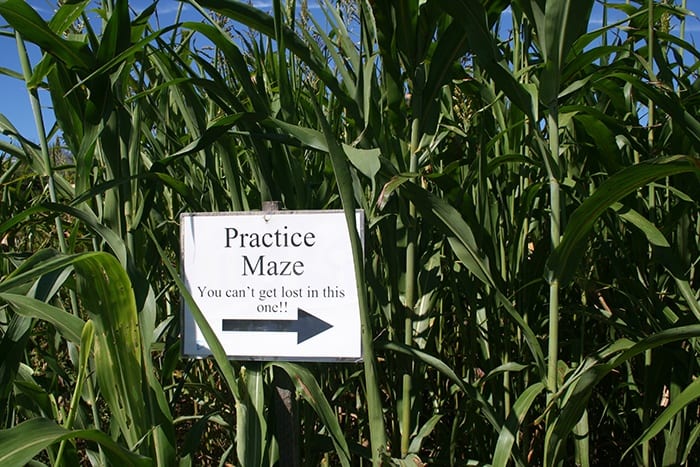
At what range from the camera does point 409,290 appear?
95 centimetres

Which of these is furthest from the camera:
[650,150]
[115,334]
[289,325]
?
[650,150]

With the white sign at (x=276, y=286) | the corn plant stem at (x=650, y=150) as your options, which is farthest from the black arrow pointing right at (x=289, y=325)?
the corn plant stem at (x=650, y=150)

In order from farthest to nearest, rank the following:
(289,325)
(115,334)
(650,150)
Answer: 1. (650,150)
2. (289,325)
3. (115,334)

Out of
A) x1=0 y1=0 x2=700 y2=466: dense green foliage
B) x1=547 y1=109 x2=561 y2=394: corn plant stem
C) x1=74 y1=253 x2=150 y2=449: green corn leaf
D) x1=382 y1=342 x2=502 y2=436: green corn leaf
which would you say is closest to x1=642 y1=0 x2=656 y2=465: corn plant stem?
x1=0 y1=0 x2=700 y2=466: dense green foliage

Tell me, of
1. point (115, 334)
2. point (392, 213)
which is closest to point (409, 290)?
point (392, 213)

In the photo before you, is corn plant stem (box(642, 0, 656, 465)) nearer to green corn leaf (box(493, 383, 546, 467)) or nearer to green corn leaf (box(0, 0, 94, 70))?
green corn leaf (box(493, 383, 546, 467))

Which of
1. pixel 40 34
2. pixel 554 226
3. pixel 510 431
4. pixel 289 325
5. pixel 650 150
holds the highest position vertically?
pixel 40 34

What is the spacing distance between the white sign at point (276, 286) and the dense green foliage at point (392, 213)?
0.14 ft

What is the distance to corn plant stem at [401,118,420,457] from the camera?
3.05 ft

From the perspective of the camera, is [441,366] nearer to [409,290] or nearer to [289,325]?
[409,290]

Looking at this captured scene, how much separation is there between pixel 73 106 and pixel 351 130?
1.86 ft

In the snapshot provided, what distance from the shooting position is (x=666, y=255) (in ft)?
3.25

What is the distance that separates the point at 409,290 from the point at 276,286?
7.6 inches

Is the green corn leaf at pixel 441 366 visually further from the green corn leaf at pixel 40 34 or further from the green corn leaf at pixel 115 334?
the green corn leaf at pixel 40 34
